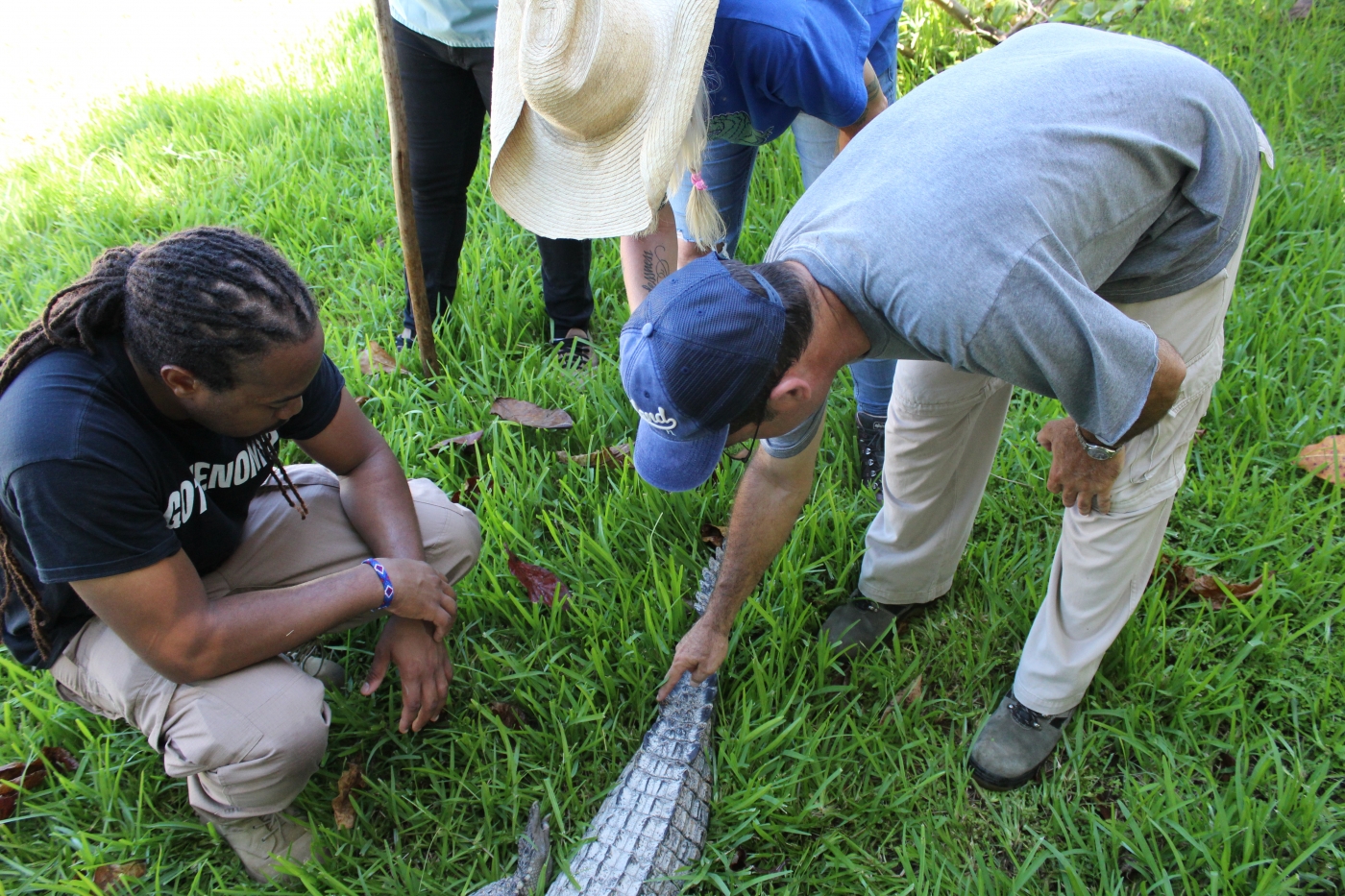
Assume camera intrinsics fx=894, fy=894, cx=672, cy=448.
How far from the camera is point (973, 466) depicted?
206 cm

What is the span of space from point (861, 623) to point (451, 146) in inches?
73.7

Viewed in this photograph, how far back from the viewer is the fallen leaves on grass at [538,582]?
→ 7.26 feet

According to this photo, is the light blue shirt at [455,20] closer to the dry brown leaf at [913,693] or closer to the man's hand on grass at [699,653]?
the man's hand on grass at [699,653]

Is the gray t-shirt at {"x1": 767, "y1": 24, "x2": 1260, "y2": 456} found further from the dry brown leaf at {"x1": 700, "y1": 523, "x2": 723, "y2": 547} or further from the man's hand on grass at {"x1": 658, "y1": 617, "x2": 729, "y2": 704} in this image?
the dry brown leaf at {"x1": 700, "y1": 523, "x2": 723, "y2": 547}

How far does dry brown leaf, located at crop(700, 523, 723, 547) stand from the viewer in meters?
2.38

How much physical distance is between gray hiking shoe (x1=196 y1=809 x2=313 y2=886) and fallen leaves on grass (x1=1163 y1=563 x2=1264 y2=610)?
2.06 metres

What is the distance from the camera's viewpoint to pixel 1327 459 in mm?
2381

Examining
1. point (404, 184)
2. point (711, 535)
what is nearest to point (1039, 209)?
point (711, 535)

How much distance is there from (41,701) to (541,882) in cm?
128

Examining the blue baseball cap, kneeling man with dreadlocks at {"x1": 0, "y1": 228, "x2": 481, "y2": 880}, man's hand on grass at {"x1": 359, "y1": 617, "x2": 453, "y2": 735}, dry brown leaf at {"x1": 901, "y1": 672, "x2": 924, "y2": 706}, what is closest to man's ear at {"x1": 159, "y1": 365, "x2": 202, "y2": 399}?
kneeling man with dreadlocks at {"x1": 0, "y1": 228, "x2": 481, "y2": 880}

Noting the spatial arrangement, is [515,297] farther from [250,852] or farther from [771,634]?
[250,852]

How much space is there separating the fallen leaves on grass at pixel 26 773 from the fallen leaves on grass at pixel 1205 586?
8.40 ft

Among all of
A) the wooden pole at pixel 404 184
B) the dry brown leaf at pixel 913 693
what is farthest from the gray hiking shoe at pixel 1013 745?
the wooden pole at pixel 404 184

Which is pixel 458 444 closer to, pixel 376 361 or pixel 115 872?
pixel 376 361
